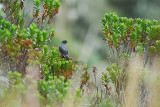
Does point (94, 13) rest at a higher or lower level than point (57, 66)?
higher

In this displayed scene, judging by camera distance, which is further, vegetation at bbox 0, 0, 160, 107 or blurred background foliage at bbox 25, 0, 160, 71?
blurred background foliage at bbox 25, 0, 160, 71

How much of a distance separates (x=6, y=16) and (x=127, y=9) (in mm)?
19861

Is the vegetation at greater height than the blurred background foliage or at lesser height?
lesser

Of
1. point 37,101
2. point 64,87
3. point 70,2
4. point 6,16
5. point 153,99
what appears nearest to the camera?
point 37,101

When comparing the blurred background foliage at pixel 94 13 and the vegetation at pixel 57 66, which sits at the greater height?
the blurred background foliage at pixel 94 13

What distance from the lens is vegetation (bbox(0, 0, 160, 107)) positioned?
12.5ft

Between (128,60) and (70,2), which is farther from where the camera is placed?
(70,2)

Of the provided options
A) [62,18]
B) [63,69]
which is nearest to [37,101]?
[63,69]

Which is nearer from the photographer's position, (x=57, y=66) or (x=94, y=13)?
(x=57, y=66)

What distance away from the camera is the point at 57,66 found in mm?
4617

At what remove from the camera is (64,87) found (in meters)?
3.79

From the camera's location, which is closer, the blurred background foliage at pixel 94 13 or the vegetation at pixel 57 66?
the vegetation at pixel 57 66

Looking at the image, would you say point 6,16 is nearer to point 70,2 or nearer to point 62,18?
point 62,18

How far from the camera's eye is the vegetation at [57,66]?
3.79 m
